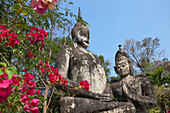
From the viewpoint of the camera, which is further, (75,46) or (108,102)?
(75,46)

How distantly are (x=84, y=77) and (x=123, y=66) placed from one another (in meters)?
1.03

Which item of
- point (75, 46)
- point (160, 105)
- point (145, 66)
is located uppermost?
point (145, 66)

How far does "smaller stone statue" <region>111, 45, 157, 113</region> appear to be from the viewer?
136 inches

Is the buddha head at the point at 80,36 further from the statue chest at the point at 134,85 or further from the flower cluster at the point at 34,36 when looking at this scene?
the statue chest at the point at 134,85

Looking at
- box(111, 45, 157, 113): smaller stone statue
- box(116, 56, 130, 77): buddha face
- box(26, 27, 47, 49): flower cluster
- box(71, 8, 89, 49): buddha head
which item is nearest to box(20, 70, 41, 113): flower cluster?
box(26, 27, 47, 49): flower cluster

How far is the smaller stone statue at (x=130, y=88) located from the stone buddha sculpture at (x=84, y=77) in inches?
10.5

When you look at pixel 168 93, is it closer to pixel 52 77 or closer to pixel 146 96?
pixel 146 96

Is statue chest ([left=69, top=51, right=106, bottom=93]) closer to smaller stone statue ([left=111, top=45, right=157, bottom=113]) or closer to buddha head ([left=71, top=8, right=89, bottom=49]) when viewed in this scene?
buddha head ([left=71, top=8, right=89, bottom=49])

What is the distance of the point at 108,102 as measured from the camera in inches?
118

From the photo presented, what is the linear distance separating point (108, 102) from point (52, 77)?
1.05 meters

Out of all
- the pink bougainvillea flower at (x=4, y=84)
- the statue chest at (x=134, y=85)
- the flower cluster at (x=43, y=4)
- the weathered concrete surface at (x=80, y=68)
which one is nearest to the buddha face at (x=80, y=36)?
the weathered concrete surface at (x=80, y=68)

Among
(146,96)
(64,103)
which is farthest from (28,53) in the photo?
(146,96)

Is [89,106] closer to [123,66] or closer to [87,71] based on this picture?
[87,71]

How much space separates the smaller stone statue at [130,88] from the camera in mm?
3452
